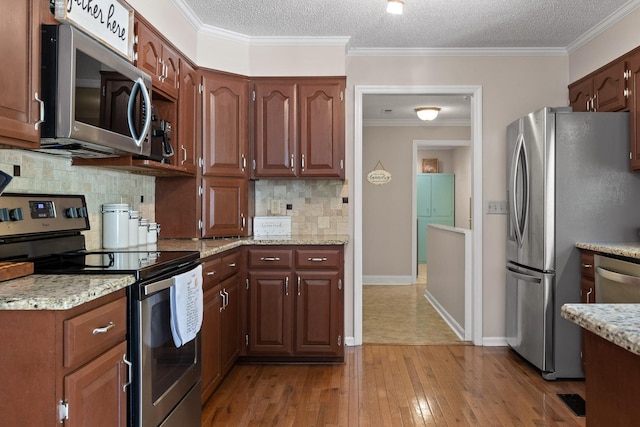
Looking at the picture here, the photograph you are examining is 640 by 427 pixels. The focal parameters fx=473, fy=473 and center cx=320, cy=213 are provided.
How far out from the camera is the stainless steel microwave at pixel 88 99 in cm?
170

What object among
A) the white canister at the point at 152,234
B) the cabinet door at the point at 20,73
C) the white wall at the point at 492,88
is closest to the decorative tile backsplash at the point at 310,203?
the white wall at the point at 492,88

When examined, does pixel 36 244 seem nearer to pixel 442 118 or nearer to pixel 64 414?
pixel 64 414

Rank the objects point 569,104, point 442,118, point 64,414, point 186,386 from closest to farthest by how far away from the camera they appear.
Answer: point 64,414
point 186,386
point 569,104
point 442,118

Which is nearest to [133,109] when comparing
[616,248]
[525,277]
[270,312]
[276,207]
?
[270,312]

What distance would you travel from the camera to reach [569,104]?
391cm

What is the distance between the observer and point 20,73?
5.15 ft

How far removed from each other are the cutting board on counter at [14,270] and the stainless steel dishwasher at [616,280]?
282cm

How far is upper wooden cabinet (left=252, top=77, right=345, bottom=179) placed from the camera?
3645mm

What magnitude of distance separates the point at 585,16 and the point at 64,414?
374 cm

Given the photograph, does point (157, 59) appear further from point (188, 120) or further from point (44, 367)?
point (44, 367)

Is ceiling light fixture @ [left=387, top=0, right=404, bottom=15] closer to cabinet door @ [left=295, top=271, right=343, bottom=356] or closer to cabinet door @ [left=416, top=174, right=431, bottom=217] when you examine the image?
cabinet door @ [left=295, top=271, right=343, bottom=356]

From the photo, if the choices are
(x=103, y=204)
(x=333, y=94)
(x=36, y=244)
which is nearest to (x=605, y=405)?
(x=36, y=244)

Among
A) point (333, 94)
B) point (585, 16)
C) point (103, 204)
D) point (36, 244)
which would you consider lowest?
point (36, 244)

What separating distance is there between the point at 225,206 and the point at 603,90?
2843mm
